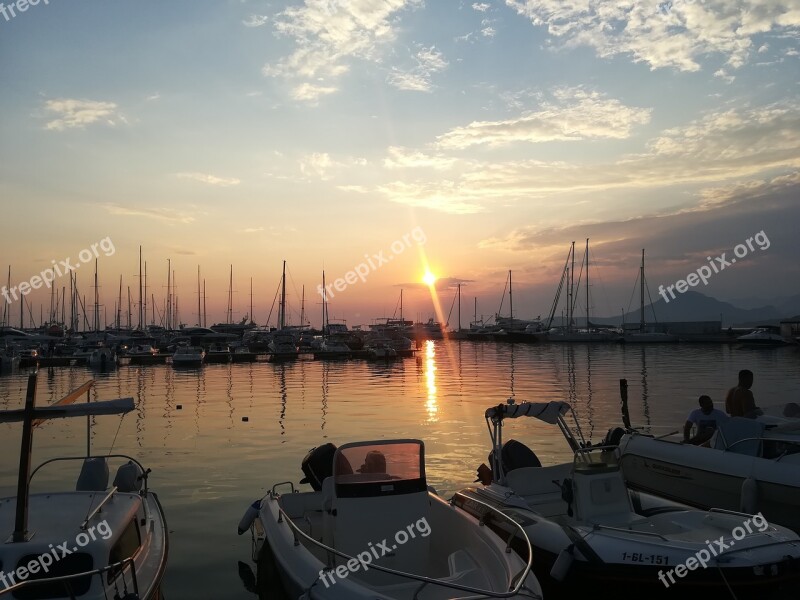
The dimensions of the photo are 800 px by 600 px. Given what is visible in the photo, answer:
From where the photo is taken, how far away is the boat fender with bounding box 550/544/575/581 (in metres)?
8.88

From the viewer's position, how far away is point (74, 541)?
7.66m

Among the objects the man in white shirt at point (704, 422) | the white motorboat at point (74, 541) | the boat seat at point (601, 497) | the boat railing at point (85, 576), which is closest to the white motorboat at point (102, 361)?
the white motorboat at point (74, 541)

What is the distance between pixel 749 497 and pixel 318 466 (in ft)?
26.5

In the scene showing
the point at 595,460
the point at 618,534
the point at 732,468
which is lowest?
the point at 618,534

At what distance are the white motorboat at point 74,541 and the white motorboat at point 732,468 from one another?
1027 cm

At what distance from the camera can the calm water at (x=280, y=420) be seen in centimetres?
1408

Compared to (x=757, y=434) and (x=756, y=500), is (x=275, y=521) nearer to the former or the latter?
(x=756, y=500)

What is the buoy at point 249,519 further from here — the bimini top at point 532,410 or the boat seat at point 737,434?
the boat seat at point 737,434

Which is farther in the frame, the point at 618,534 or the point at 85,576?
the point at 618,534

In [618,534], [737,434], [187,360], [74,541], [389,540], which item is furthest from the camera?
[187,360]

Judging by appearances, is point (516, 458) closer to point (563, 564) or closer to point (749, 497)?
point (563, 564)

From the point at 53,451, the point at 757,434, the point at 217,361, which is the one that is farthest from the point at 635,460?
the point at 217,361

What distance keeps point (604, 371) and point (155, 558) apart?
48.7 meters

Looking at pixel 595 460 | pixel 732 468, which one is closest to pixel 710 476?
pixel 732 468
